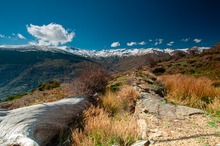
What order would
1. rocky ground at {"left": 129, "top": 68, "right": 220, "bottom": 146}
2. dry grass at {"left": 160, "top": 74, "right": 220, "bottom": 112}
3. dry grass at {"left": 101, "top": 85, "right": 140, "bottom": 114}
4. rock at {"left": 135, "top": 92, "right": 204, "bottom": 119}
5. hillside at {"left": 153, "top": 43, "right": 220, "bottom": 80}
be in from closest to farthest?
1. rocky ground at {"left": 129, "top": 68, "right": 220, "bottom": 146}
2. rock at {"left": 135, "top": 92, "right": 204, "bottom": 119}
3. dry grass at {"left": 160, "top": 74, "right": 220, "bottom": 112}
4. dry grass at {"left": 101, "top": 85, "right": 140, "bottom": 114}
5. hillside at {"left": 153, "top": 43, "right": 220, "bottom": 80}

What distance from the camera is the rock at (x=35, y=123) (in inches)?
170

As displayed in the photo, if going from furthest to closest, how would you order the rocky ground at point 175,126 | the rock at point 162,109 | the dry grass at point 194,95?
the dry grass at point 194,95 < the rock at point 162,109 < the rocky ground at point 175,126

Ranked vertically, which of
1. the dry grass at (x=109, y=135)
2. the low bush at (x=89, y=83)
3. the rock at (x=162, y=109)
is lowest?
the dry grass at (x=109, y=135)

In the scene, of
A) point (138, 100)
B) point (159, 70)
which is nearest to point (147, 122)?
point (138, 100)

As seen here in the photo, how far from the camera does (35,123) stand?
16.3 feet

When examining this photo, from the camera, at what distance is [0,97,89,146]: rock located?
14.2ft

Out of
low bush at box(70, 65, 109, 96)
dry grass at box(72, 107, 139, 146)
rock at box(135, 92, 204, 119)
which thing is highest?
low bush at box(70, 65, 109, 96)

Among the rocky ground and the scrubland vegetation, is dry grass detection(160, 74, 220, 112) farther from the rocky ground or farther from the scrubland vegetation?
the scrubland vegetation

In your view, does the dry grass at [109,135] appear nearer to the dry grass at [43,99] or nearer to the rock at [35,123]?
the rock at [35,123]

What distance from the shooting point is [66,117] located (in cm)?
609

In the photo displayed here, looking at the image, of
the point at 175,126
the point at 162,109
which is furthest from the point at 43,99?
the point at 175,126

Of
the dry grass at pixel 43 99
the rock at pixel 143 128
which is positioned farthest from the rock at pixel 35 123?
the rock at pixel 143 128

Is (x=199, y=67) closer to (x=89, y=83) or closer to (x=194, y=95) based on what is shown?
(x=194, y=95)

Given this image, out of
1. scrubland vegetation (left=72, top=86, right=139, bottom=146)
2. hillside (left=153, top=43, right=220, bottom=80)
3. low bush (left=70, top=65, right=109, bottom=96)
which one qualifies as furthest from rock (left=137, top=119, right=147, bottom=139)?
hillside (left=153, top=43, right=220, bottom=80)
